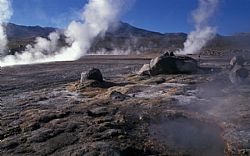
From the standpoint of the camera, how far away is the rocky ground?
15812mm

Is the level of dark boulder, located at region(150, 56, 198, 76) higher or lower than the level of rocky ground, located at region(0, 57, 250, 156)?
higher

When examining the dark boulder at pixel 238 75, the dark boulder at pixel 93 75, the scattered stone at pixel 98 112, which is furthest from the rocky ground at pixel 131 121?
the dark boulder at pixel 93 75

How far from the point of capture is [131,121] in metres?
19.5

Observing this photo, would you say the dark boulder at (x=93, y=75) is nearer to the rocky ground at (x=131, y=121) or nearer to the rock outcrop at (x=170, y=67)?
the rocky ground at (x=131, y=121)

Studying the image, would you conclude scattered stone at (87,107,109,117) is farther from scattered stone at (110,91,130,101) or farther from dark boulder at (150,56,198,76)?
dark boulder at (150,56,198,76)

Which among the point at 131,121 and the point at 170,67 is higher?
the point at 170,67

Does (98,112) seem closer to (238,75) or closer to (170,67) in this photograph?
(238,75)

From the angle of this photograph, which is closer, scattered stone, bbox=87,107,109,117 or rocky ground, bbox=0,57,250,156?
rocky ground, bbox=0,57,250,156

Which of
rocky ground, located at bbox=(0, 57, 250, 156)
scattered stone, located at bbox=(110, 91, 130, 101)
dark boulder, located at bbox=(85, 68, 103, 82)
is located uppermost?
dark boulder, located at bbox=(85, 68, 103, 82)

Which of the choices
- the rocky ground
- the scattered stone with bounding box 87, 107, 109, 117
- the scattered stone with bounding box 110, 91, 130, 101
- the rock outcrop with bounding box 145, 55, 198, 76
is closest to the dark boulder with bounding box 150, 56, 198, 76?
the rock outcrop with bounding box 145, 55, 198, 76

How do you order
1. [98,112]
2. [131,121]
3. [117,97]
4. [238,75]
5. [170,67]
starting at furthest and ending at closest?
[170,67], [238,75], [117,97], [98,112], [131,121]

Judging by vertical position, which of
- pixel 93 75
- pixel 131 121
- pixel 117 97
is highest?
pixel 93 75

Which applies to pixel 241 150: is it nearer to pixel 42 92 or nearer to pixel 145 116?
pixel 145 116

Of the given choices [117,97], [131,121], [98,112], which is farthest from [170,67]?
[131,121]
